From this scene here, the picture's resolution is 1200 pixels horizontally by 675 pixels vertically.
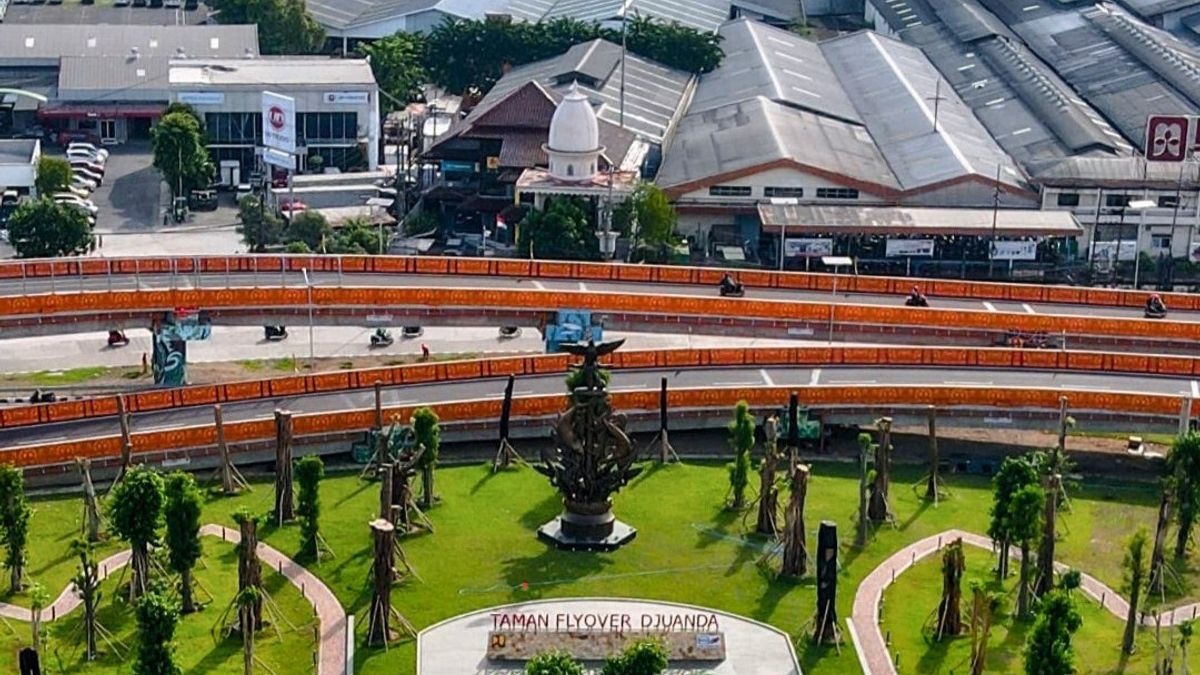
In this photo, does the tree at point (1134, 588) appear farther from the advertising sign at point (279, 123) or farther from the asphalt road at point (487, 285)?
the advertising sign at point (279, 123)

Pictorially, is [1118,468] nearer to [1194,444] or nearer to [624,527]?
[1194,444]

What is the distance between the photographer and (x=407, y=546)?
11494 centimetres

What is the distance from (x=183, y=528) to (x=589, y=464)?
2247 centimetres

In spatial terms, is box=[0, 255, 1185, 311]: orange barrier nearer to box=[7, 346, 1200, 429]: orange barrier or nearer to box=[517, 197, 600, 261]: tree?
box=[7, 346, 1200, 429]: orange barrier

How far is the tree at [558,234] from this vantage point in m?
174

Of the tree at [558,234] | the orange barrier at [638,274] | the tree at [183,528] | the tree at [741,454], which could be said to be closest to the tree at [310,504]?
the tree at [183,528]

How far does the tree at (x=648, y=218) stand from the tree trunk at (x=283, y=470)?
204 feet

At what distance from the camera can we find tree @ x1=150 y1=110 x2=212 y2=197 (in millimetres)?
191625

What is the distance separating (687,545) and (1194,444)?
88.7 feet

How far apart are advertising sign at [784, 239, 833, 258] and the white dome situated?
60.5 feet

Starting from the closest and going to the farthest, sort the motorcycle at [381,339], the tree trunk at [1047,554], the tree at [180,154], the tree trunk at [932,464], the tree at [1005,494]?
1. the tree trunk at [1047,554]
2. the tree at [1005,494]
3. the tree trunk at [932,464]
4. the motorcycle at [381,339]
5. the tree at [180,154]

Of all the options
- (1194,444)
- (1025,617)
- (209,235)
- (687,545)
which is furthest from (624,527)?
(209,235)

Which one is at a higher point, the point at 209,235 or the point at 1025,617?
the point at 209,235

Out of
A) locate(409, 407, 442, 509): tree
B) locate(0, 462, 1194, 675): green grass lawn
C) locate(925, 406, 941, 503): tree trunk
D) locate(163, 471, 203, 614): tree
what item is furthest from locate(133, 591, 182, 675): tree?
locate(925, 406, 941, 503): tree trunk
